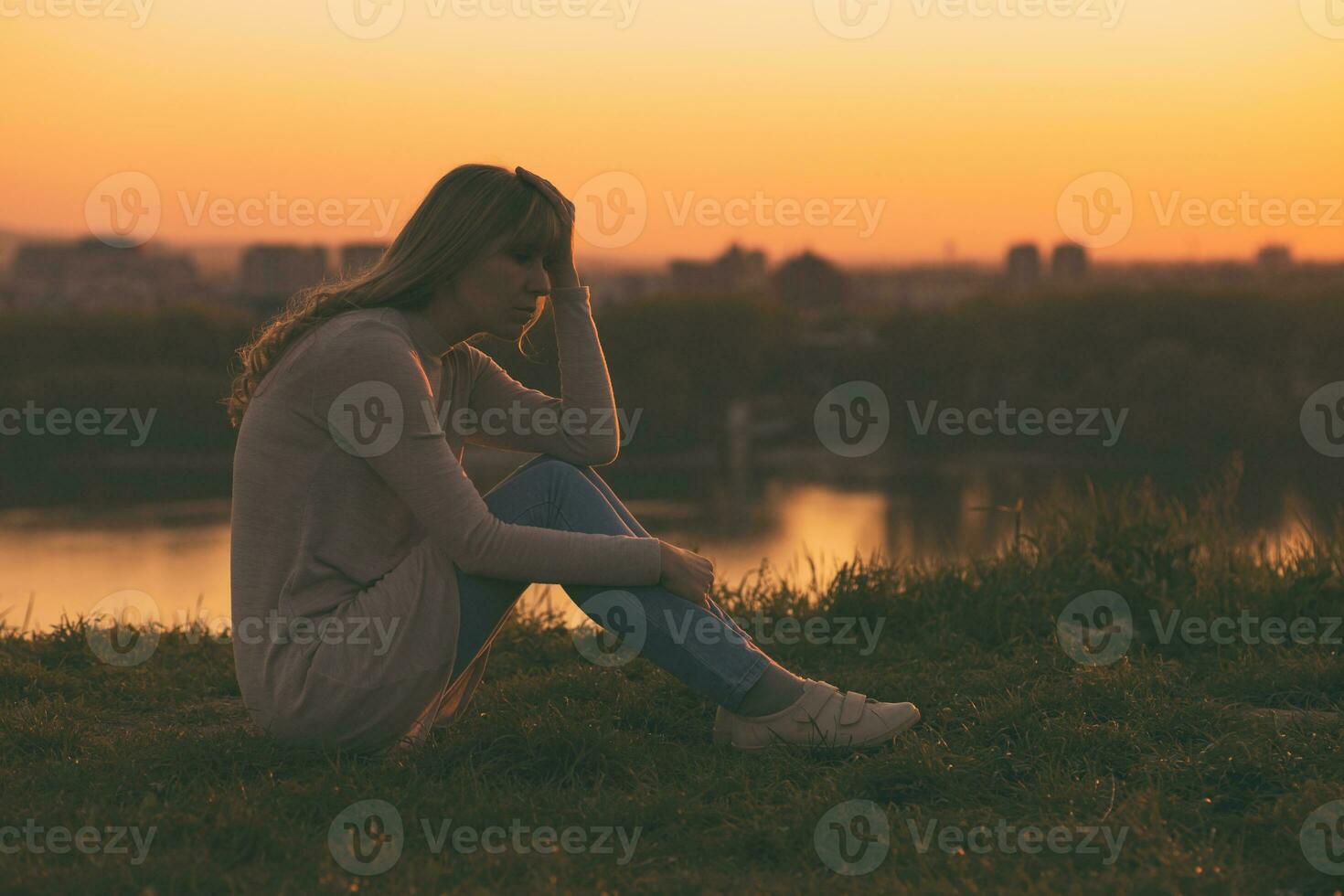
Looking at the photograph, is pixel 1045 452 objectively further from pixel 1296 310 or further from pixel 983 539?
pixel 983 539

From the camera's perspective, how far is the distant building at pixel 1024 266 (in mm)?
28002

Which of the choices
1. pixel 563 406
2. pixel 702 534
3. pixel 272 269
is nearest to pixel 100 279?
pixel 272 269

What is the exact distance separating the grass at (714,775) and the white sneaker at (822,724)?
3cm

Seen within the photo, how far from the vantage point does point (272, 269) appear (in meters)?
21.6

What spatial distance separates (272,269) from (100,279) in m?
7.79

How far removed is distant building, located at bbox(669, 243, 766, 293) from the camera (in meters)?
27.7

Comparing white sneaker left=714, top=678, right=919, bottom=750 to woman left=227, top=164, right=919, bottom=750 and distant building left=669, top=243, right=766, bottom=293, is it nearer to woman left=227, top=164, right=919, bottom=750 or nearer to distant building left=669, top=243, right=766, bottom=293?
woman left=227, top=164, right=919, bottom=750

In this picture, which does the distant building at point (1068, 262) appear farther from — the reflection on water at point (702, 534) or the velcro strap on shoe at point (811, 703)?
the velcro strap on shoe at point (811, 703)

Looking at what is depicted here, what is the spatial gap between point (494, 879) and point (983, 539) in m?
3.09

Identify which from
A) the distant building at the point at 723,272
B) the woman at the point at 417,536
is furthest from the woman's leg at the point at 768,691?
the distant building at the point at 723,272

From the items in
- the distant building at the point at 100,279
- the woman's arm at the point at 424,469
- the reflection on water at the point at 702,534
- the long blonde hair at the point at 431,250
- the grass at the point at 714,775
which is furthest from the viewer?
the distant building at the point at 100,279

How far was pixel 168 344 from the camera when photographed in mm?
23578

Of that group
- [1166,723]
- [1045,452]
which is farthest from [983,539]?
[1045,452]

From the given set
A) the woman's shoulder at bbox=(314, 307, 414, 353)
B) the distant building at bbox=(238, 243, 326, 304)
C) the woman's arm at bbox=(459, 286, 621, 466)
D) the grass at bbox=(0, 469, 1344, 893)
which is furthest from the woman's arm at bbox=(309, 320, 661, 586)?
the distant building at bbox=(238, 243, 326, 304)
